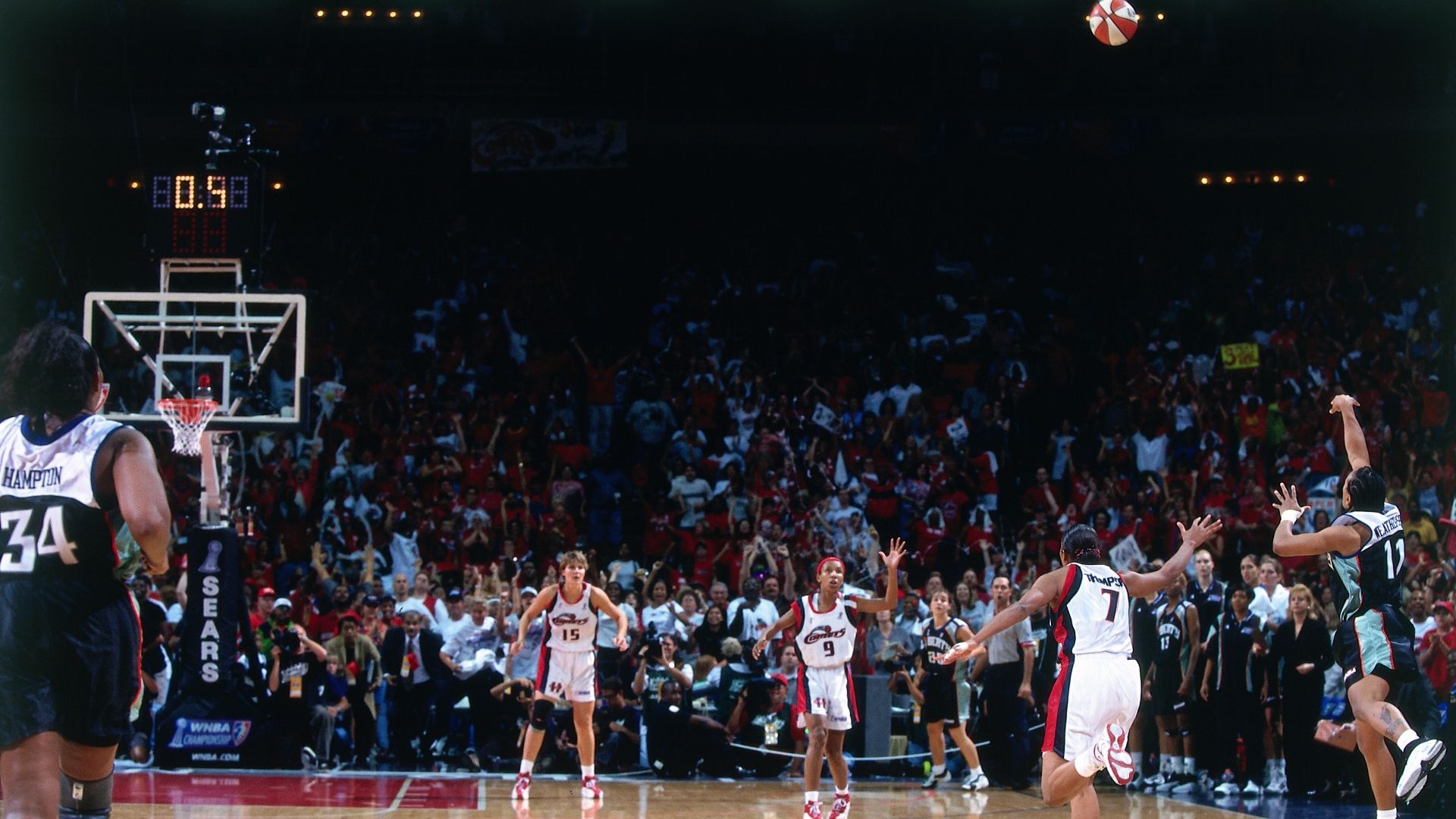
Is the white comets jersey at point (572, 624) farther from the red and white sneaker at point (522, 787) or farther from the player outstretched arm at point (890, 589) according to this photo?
the player outstretched arm at point (890, 589)

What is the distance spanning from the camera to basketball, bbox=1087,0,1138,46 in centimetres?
1529

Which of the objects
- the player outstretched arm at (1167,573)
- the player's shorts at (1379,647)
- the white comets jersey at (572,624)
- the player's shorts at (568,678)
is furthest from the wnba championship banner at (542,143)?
the player's shorts at (1379,647)

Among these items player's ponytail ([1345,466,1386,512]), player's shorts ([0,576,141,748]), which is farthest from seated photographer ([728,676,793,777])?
player's shorts ([0,576,141,748])

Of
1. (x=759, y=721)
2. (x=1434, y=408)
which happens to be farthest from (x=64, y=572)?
(x=1434, y=408)

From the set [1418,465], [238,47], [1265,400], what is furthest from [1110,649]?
[238,47]

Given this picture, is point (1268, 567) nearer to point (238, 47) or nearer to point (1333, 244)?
point (1333, 244)

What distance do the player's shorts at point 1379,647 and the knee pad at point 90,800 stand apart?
7509mm

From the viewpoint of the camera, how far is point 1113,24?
15.3 m

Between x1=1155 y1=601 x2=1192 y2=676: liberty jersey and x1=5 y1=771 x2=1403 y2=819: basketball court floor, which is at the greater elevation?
x1=1155 y1=601 x2=1192 y2=676: liberty jersey

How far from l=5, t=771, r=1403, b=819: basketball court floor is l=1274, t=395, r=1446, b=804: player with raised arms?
10.8 ft

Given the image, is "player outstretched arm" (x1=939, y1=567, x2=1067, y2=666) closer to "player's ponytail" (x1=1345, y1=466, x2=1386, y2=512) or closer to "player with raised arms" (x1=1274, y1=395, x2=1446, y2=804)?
"player with raised arms" (x1=1274, y1=395, x2=1446, y2=804)

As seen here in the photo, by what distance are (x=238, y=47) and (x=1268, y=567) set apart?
19.5 m

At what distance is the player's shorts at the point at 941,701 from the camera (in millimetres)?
14656

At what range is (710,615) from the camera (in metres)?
16.1
